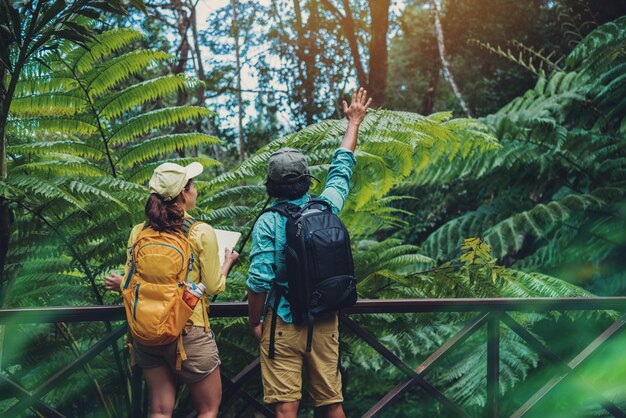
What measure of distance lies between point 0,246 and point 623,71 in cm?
561

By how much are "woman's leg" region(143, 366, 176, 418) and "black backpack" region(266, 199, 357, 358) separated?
1.80 feet

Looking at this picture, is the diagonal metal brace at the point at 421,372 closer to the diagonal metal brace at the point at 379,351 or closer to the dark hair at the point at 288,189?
the diagonal metal brace at the point at 379,351

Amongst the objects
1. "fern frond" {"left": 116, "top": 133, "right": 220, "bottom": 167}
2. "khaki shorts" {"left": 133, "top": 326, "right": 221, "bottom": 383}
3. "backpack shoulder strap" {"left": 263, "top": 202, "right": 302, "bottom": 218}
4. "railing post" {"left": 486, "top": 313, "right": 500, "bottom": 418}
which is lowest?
"railing post" {"left": 486, "top": 313, "right": 500, "bottom": 418}

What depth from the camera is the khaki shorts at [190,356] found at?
2.20 meters

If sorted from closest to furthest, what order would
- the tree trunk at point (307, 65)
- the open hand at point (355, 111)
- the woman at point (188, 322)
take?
1. the woman at point (188, 322)
2. the open hand at point (355, 111)
3. the tree trunk at point (307, 65)

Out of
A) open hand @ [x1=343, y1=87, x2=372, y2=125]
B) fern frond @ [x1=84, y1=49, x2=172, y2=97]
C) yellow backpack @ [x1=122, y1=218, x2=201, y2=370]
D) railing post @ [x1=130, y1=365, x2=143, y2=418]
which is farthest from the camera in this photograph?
fern frond @ [x1=84, y1=49, x2=172, y2=97]

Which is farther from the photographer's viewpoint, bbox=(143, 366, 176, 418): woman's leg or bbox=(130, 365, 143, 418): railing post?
bbox=(130, 365, 143, 418): railing post

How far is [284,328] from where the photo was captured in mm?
2271

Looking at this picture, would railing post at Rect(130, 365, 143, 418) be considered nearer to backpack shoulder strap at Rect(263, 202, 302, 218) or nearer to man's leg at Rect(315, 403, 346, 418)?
man's leg at Rect(315, 403, 346, 418)

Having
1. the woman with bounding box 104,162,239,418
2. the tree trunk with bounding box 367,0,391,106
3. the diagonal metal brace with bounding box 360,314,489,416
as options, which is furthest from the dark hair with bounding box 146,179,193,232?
the tree trunk with bounding box 367,0,391,106

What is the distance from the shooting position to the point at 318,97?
11844 millimetres

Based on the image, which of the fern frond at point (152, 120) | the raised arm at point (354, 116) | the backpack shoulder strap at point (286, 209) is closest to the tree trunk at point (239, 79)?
the fern frond at point (152, 120)

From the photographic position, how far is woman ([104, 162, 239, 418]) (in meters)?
2.18

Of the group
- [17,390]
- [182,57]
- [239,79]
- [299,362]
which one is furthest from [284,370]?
[239,79]
